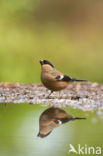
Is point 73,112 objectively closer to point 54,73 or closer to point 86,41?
point 54,73

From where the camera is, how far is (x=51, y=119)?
8.09ft

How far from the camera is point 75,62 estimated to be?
665 centimetres

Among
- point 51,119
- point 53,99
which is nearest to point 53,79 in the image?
point 53,99

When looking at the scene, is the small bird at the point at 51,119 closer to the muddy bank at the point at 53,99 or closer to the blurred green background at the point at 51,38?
the muddy bank at the point at 53,99

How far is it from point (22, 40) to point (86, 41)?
1341 millimetres

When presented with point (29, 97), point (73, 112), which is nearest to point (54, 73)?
point (29, 97)

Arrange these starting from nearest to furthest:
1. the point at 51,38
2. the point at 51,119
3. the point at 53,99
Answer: the point at 51,119, the point at 53,99, the point at 51,38

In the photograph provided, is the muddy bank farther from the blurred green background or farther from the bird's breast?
the blurred green background

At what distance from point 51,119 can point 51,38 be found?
179 inches

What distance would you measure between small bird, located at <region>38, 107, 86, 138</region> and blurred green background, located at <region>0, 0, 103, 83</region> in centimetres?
346

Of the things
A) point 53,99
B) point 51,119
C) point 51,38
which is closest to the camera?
point 51,119

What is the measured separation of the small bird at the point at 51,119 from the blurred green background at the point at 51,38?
3461 millimetres

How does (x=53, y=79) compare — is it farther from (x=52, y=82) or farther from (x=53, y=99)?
(x=53, y=99)

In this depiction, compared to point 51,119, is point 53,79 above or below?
above
